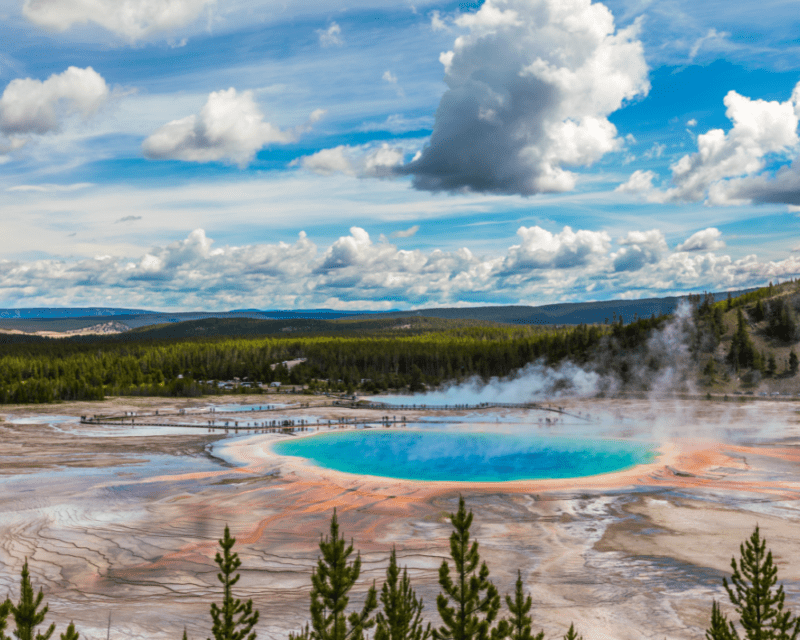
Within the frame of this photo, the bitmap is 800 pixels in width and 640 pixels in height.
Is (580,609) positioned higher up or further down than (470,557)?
further down

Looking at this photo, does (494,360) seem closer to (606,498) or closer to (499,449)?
(499,449)

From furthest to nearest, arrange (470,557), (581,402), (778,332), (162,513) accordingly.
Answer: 1. (778,332)
2. (581,402)
3. (162,513)
4. (470,557)

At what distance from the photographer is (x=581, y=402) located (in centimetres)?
9100

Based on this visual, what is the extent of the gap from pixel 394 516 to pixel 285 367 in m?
99.0

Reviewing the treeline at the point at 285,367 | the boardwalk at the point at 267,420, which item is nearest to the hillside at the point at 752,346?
the treeline at the point at 285,367

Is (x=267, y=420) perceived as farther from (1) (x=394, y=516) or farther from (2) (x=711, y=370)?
(2) (x=711, y=370)

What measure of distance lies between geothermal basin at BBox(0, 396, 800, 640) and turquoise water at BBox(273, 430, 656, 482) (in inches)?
12.8

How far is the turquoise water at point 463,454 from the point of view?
45188 mm

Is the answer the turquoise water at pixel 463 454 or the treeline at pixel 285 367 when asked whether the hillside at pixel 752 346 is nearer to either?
the treeline at pixel 285 367

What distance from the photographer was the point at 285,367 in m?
128

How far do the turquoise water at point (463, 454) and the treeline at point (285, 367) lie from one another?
5081cm

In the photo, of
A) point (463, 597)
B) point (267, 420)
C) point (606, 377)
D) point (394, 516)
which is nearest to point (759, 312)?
point (606, 377)

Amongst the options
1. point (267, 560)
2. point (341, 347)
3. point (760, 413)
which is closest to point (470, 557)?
point (267, 560)

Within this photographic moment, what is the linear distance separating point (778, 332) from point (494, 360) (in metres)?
49.4
